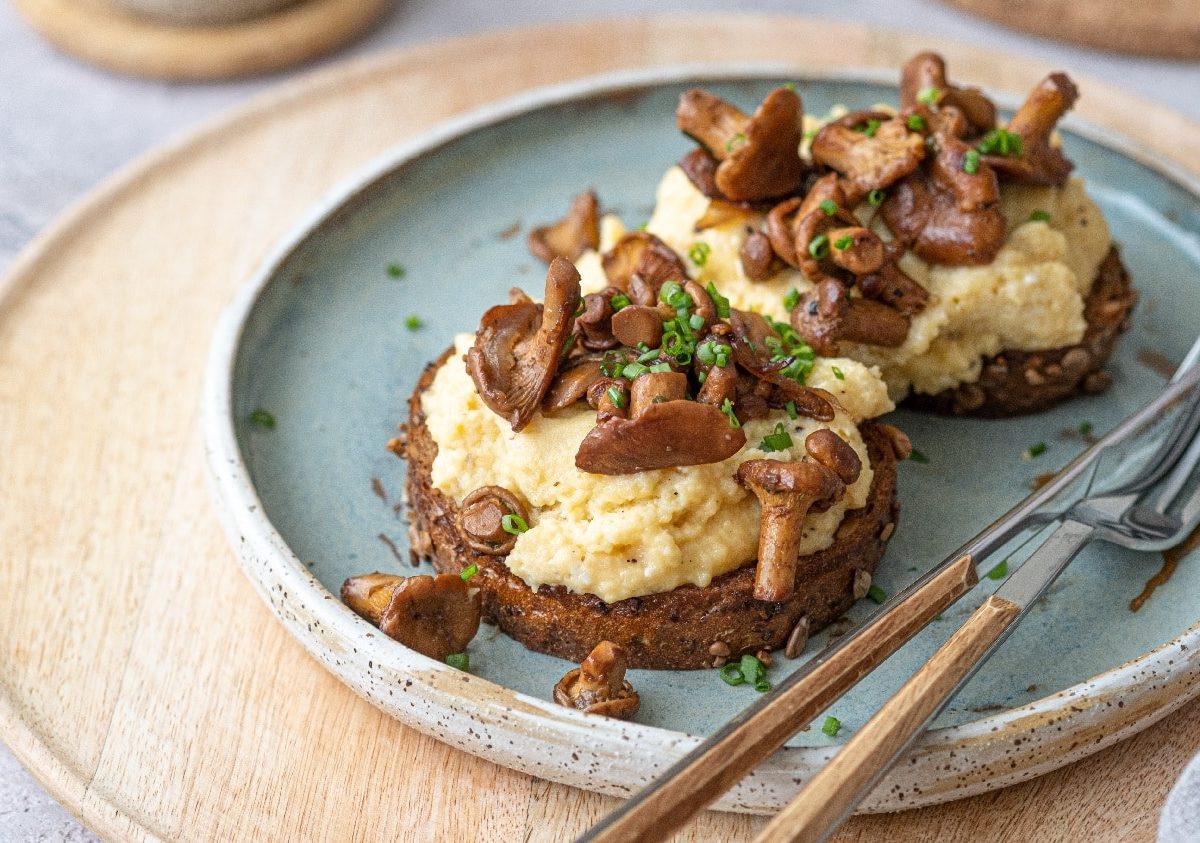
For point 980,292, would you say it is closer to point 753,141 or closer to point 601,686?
point 753,141

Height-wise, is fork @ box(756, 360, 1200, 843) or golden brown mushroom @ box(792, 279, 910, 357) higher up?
golden brown mushroom @ box(792, 279, 910, 357)

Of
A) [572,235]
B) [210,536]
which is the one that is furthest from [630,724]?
[572,235]

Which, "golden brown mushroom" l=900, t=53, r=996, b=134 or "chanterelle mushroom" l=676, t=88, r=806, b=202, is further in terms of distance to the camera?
"golden brown mushroom" l=900, t=53, r=996, b=134

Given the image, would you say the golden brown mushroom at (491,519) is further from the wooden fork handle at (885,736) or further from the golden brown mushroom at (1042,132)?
the golden brown mushroom at (1042,132)

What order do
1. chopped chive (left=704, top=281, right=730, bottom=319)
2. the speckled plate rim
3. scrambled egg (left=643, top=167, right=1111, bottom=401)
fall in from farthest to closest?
1. scrambled egg (left=643, top=167, right=1111, bottom=401)
2. chopped chive (left=704, top=281, right=730, bottom=319)
3. the speckled plate rim

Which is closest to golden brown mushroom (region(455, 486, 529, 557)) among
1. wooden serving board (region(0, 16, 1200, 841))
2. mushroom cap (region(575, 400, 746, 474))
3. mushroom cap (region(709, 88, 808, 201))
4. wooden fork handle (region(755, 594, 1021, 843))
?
mushroom cap (region(575, 400, 746, 474))

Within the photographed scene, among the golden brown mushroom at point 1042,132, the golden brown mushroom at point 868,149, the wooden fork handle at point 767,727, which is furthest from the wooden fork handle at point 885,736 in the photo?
the golden brown mushroom at point 1042,132

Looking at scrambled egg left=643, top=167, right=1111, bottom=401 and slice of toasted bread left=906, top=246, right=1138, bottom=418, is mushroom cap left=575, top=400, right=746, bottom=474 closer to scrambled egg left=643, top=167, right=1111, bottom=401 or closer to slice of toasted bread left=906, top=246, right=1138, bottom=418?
scrambled egg left=643, top=167, right=1111, bottom=401
